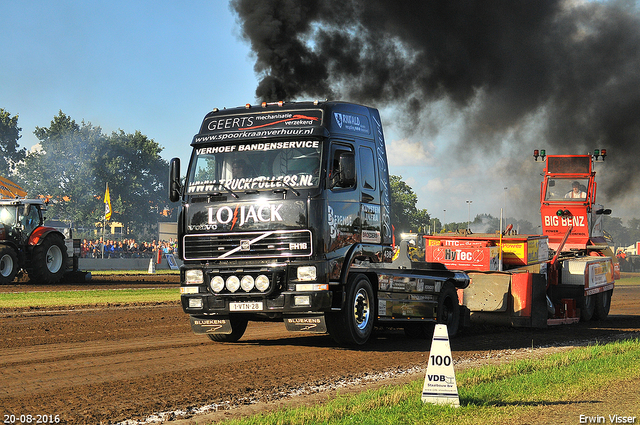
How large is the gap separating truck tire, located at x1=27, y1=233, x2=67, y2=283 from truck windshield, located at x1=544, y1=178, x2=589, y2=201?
16.2 m

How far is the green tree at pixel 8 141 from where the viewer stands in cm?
→ 8506

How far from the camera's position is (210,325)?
35.2ft

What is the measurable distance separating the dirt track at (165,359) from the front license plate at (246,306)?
2.11 ft

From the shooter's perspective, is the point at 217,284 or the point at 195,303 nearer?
the point at 217,284

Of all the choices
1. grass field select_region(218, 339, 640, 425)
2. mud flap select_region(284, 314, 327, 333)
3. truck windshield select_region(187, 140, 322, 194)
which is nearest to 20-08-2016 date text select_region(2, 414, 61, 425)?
grass field select_region(218, 339, 640, 425)

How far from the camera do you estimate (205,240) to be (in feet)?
33.0

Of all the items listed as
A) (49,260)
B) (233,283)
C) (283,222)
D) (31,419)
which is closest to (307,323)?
(233,283)

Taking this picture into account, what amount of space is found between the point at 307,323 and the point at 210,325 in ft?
5.39

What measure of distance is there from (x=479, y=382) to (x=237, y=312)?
11.7 ft

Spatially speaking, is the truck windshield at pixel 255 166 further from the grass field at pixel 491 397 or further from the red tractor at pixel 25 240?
the red tractor at pixel 25 240

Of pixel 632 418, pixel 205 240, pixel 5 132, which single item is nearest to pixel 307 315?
pixel 205 240

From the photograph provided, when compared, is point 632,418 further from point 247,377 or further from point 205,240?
point 205,240

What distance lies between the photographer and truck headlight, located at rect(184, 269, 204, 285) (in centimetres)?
1008

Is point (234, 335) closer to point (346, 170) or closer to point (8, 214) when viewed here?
point (346, 170)
